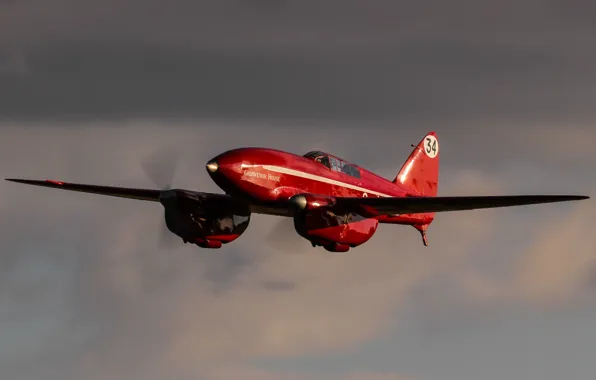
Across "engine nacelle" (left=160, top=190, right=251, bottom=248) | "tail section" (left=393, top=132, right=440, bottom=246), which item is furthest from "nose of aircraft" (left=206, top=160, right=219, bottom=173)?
"tail section" (left=393, top=132, right=440, bottom=246)

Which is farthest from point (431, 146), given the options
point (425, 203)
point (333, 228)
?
point (333, 228)

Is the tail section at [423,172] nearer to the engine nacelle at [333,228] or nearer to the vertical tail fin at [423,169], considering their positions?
the vertical tail fin at [423,169]

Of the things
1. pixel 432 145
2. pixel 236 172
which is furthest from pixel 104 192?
pixel 432 145

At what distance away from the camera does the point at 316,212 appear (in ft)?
159

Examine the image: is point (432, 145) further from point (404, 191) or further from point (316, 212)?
point (316, 212)

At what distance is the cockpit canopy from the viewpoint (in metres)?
51.6

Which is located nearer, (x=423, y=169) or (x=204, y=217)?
(x=204, y=217)

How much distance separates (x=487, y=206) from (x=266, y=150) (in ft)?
28.6

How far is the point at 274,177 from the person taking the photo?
48.9 m

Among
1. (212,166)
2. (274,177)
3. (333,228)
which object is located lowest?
(333,228)

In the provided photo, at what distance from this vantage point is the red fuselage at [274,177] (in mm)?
47906

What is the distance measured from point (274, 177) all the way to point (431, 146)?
17.2 m

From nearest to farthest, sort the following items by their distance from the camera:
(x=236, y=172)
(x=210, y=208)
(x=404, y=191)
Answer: (x=236, y=172)
(x=210, y=208)
(x=404, y=191)

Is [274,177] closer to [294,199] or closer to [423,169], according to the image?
[294,199]
